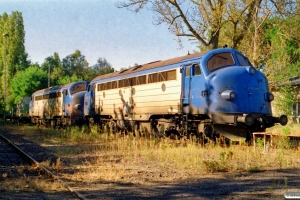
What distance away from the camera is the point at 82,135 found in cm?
1975

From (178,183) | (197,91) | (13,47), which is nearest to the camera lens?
(178,183)

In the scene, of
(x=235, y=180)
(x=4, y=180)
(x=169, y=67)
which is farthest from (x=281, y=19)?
(x=4, y=180)

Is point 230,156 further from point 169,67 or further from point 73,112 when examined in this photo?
point 73,112

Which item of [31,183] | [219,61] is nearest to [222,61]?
[219,61]

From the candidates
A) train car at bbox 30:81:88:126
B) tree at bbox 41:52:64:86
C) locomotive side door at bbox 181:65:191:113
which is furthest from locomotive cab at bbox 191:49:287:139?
tree at bbox 41:52:64:86

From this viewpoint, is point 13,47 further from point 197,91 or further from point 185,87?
point 197,91

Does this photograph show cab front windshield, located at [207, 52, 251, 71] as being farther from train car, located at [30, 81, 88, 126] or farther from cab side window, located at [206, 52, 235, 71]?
train car, located at [30, 81, 88, 126]

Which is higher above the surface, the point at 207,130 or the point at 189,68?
the point at 189,68

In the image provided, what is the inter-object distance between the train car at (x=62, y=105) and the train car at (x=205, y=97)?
29.2 ft

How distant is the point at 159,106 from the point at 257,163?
627 cm

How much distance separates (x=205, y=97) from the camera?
13766mm

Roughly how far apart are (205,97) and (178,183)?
5.87 m

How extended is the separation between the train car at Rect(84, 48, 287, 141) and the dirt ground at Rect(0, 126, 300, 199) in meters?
3.92

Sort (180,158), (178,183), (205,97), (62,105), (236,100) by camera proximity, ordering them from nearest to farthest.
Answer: (178,183) → (180,158) → (236,100) → (205,97) → (62,105)
